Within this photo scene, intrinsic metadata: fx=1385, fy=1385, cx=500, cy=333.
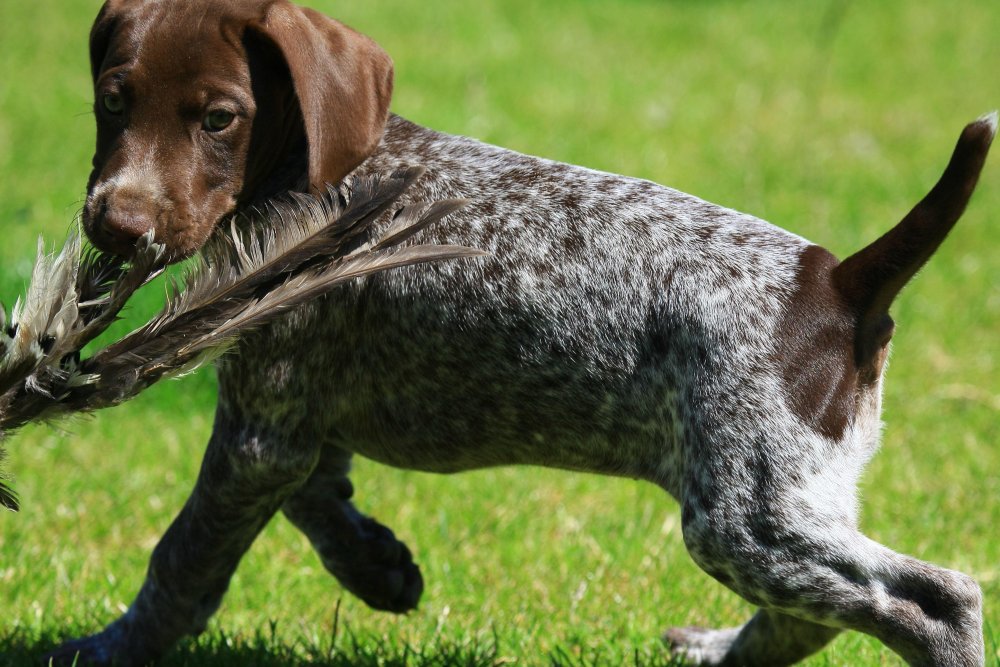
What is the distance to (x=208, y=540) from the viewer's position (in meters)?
3.62

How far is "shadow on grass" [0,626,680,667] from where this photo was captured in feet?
12.6

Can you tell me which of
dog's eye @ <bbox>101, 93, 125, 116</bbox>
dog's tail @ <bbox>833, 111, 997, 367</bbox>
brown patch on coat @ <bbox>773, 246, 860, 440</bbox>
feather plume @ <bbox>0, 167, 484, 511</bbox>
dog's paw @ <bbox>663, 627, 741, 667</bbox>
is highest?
dog's tail @ <bbox>833, 111, 997, 367</bbox>

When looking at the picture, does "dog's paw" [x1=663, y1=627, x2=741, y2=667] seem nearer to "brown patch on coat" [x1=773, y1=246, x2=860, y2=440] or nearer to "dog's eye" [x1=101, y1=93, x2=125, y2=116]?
"brown patch on coat" [x1=773, y1=246, x2=860, y2=440]

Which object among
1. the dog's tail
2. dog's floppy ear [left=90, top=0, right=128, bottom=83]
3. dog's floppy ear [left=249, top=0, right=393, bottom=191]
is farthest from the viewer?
dog's floppy ear [left=90, top=0, right=128, bottom=83]

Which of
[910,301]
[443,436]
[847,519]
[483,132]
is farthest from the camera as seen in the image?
[483,132]

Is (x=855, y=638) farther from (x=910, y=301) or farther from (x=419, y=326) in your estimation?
(x=910, y=301)

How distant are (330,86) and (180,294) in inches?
24.4

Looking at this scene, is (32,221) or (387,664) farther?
(32,221)

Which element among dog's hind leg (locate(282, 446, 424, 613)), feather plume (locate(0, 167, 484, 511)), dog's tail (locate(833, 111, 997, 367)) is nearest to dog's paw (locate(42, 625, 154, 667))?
dog's hind leg (locate(282, 446, 424, 613))

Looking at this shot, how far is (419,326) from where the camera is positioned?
343 cm

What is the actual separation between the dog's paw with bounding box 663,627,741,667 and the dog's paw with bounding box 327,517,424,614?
756mm

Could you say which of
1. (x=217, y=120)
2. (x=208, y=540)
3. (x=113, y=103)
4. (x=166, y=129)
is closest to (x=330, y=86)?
(x=217, y=120)

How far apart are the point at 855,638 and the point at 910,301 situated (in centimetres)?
319

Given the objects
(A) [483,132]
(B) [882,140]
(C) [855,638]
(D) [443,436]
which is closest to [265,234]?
(D) [443,436]
